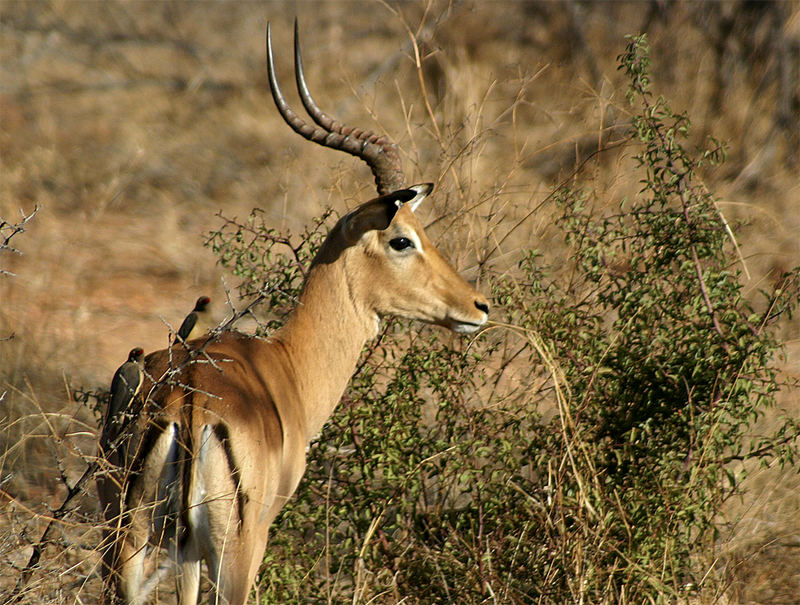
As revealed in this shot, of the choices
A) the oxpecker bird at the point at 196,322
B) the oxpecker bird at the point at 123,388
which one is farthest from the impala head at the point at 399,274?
the oxpecker bird at the point at 123,388

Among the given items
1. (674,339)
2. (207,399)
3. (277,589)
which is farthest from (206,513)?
(674,339)

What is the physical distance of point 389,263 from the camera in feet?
13.2

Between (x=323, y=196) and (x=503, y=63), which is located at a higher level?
(x=503, y=63)

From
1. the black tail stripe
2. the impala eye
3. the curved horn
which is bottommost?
the black tail stripe

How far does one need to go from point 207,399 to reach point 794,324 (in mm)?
5292

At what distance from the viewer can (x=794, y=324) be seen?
7.14 metres

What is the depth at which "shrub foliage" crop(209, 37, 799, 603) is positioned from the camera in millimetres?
3633

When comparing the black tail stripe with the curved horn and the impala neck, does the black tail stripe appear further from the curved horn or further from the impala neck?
the curved horn

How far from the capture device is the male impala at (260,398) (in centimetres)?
310

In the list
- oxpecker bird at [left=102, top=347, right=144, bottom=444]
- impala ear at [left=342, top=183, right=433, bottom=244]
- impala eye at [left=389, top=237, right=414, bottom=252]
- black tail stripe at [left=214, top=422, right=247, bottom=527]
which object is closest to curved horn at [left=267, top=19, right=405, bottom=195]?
impala ear at [left=342, top=183, right=433, bottom=244]

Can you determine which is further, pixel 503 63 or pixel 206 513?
pixel 503 63

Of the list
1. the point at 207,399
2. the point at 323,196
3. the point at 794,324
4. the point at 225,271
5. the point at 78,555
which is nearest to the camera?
the point at 207,399

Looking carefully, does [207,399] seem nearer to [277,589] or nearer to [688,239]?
[277,589]

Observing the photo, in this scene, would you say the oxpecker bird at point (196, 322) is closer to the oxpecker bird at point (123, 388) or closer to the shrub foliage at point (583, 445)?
the shrub foliage at point (583, 445)
